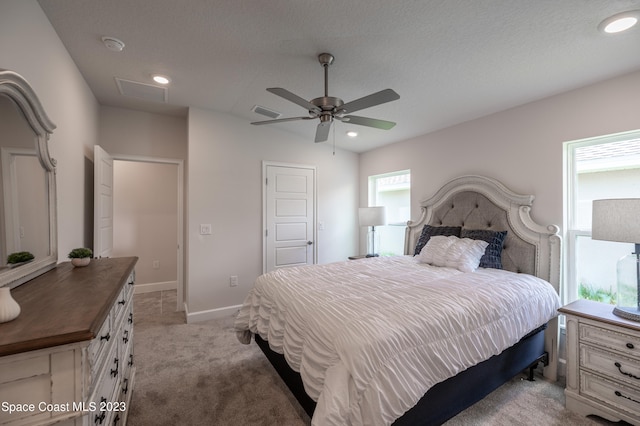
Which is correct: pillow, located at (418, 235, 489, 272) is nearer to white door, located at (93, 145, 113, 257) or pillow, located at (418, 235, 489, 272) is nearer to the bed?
the bed

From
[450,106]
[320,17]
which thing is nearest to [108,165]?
[320,17]

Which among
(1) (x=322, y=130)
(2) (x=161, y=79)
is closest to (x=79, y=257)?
(2) (x=161, y=79)

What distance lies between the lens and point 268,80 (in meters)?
2.67

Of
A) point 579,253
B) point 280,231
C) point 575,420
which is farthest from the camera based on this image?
point 280,231

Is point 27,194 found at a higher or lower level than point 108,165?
lower

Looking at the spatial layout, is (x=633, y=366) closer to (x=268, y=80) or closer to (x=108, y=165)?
(x=268, y=80)

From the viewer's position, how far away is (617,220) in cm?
177

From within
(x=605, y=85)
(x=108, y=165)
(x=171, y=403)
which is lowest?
(x=171, y=403)

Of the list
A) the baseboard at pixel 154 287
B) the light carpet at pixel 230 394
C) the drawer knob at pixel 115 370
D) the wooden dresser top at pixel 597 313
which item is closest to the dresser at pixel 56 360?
the drawer knob at pixel 115 370

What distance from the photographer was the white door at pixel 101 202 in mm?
2834

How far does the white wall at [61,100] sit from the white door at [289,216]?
2.04 meters

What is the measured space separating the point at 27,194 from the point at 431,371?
7.94 feet

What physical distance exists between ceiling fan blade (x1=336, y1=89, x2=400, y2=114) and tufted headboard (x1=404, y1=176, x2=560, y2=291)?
5.75 feet

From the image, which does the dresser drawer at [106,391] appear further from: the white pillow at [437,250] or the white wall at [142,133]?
the white wall at [142,133]
